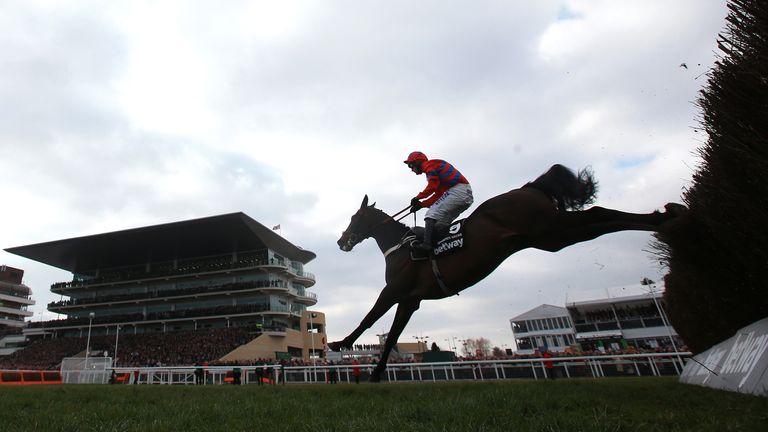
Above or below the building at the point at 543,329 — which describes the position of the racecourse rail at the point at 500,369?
below

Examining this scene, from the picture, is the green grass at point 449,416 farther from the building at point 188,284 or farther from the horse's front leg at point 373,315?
the building at point 188,284

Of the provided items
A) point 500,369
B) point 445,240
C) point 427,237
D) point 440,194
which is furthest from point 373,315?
point 500,369

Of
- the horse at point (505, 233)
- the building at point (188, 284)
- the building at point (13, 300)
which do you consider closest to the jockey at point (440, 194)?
the horse at point (505, 233)

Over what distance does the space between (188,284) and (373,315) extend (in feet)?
198

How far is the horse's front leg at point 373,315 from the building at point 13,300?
3996 inches

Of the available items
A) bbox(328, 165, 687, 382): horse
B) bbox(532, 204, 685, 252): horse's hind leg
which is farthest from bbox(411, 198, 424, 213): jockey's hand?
bbox(532, 204, 685, 252): horse's hind leg

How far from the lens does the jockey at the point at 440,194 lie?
5.54m

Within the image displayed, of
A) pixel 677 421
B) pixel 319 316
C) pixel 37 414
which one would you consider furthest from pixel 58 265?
pixel 677 421

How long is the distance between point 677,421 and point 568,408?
84 centimetres

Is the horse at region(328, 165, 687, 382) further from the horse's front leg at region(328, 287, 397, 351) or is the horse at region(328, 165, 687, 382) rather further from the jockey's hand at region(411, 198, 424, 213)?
the jockey's hand at region(411, 198, 424, 213)

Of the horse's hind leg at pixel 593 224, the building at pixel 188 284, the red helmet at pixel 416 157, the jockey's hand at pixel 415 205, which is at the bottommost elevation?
the horse's hind leg at pixel 593 224

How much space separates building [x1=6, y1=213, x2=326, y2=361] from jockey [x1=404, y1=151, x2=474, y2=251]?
4801cm

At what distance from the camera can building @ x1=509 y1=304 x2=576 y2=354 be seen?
58250 millimetres

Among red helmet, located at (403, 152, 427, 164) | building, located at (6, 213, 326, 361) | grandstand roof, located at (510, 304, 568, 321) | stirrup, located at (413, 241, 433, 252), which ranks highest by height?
building, located at (6, 213, 326, 361)
